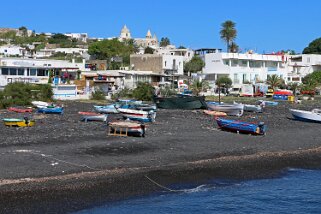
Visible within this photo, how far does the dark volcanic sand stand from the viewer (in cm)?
1762

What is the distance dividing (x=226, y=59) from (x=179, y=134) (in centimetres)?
5910

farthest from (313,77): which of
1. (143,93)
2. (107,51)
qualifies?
(107,51)

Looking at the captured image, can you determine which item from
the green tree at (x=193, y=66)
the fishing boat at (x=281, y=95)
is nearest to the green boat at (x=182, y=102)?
the fishing boat at (x=281, y=95)

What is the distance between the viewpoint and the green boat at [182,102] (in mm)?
53719

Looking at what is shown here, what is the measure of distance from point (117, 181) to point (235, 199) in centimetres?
421

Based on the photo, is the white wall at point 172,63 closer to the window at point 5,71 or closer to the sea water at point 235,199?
the window at point 5,71

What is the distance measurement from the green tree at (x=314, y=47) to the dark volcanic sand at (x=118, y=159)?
110m

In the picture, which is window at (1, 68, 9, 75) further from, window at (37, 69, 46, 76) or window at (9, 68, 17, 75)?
window at (37, 69, 46, 76)

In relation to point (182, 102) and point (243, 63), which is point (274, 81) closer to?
point (243, 63)

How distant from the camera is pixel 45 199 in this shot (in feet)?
55.1

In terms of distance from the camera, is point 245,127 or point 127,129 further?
point 245,127

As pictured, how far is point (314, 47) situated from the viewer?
5704 inches

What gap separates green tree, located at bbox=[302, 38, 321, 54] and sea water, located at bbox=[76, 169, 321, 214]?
12554 cm

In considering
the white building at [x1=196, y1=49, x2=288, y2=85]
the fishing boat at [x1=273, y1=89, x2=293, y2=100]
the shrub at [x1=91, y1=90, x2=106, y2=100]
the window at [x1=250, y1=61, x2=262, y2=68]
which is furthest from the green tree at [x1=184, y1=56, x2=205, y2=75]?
the shrub at [x1=91, y1=90, x2=106, y2=100]
